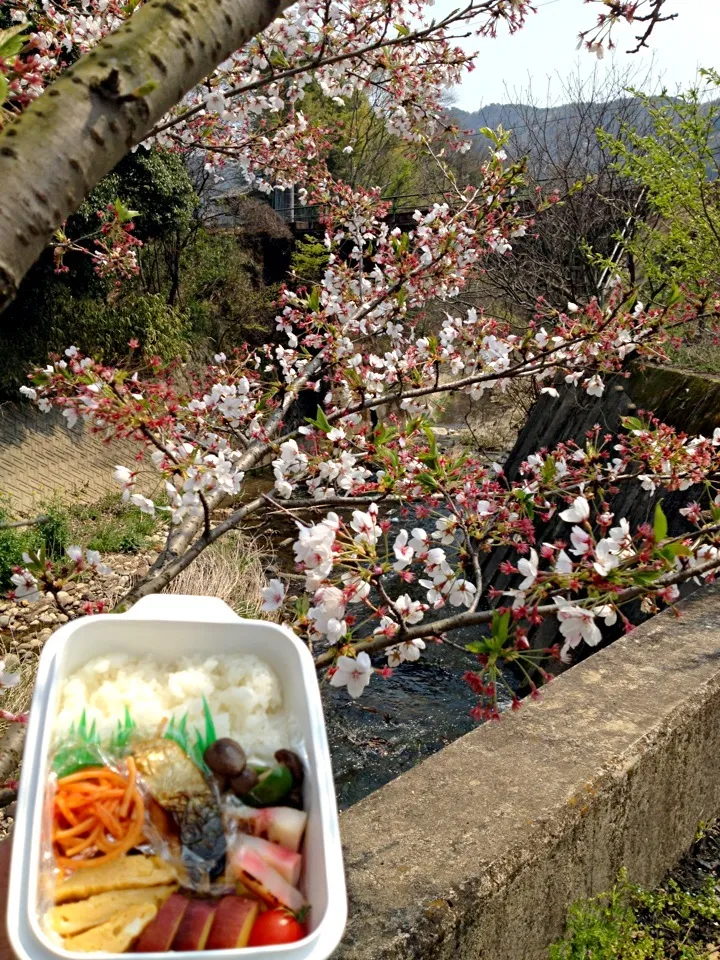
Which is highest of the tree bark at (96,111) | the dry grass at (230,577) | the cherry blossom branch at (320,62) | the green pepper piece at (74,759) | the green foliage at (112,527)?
the cherry blossom branch at (320,62)

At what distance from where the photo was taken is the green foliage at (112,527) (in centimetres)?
767

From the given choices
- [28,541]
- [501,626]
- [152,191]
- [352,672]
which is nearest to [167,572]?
[352,672]

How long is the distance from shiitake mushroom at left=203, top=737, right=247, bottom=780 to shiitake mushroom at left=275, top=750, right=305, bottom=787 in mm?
40

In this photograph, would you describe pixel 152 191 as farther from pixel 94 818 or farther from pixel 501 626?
pixel 94 818

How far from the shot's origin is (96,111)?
801 mm

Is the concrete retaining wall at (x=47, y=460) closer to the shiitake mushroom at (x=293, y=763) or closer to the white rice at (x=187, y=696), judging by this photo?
the white rice at (x=187, y=696)

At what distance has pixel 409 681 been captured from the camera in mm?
4898

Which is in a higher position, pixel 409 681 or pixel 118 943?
pixel 118 943

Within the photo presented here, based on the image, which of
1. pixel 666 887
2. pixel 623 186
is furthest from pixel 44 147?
pixel 623 186

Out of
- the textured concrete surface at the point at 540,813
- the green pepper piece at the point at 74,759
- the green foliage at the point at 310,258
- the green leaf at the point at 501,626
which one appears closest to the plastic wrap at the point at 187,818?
the green pepper piece at the point at 74,759

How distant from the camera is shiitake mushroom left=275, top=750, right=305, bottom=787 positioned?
2.37 feet

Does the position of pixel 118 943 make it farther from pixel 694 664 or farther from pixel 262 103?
pixel 262 103

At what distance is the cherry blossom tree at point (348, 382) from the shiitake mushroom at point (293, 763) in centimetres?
44

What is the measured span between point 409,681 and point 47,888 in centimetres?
448
